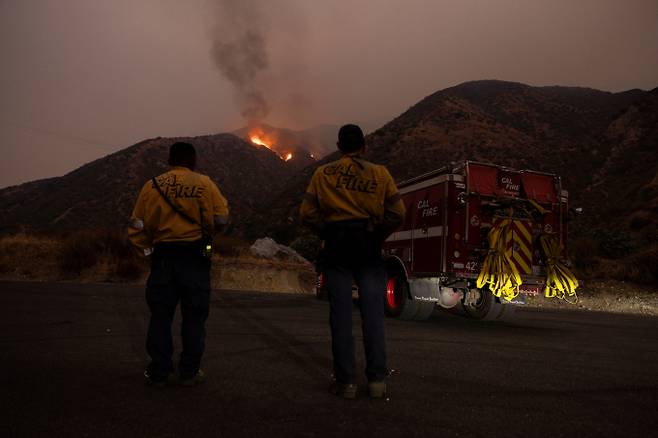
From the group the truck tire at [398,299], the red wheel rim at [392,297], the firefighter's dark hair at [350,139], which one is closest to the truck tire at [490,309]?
the truck tire at [398,299]

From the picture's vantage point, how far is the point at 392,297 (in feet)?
33.4

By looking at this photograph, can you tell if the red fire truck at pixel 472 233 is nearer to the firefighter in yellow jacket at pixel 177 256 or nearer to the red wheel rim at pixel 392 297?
the red wheel rim at pixel 392 297

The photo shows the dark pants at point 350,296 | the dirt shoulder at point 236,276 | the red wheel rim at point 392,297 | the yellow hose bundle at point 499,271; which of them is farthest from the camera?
the dirt shoulder at point 236,276

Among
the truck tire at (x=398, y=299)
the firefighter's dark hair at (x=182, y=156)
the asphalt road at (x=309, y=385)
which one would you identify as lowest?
the asphalt road at (x=309, y=385)

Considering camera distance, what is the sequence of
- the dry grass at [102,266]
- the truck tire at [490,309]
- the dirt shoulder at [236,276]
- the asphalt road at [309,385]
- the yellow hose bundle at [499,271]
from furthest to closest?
1. the dry grass at [102,266]
2. the dirt shoulder at [236,276]
3. the truck tire at [490,309]
4. the yellow hose bundle at [499,271]
5. the asphalt road at [309,385]

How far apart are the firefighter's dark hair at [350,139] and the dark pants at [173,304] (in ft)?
4.81

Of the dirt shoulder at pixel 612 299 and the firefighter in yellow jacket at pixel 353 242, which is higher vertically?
the firefighter in yellow jacket at pixel 353 242

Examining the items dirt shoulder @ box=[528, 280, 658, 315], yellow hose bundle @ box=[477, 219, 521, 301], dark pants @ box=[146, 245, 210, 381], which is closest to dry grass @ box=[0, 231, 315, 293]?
dirt shoulder @ box=[528, 280, 658, 315]

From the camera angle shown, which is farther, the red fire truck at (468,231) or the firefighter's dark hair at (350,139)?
the red fire truck at (468,231)

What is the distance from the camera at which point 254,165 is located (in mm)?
96812

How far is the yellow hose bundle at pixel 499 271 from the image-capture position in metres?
8.66

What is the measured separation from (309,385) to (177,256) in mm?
1492

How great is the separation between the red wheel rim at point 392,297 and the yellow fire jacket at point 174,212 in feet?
21.4

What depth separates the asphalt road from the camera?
306cm
